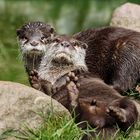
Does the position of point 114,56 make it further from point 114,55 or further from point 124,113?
point 124,113

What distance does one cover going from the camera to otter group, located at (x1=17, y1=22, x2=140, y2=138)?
4930 mm

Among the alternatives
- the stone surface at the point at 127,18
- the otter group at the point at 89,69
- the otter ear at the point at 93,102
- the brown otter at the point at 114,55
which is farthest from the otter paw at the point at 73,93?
the stone surface at the point at 127,18

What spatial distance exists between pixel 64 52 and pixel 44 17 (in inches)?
465

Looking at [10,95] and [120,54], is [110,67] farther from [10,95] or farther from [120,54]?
[10,95]

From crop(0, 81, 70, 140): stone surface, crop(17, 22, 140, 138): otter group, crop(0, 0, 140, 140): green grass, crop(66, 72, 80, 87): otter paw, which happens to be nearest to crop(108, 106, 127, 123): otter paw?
crop(17, 22, 140, 138): otter group

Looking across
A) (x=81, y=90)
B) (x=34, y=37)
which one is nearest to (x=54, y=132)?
(x=81, y=90)

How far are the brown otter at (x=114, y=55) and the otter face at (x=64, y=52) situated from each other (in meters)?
0.38

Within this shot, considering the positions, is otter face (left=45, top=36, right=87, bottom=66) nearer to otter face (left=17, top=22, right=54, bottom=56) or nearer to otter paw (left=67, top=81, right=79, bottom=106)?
otter face (left=17, top=22, right=54, bottom=56)

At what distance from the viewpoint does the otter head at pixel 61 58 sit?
549cm

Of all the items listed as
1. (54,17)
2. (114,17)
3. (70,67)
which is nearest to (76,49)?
(70,67)

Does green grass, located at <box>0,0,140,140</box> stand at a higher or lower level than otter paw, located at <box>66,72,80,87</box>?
lower

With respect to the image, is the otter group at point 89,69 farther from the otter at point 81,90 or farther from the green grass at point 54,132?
the green grass at point 54,132

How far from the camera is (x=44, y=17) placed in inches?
678

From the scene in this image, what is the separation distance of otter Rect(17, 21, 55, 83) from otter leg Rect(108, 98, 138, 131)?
0.84 metres
